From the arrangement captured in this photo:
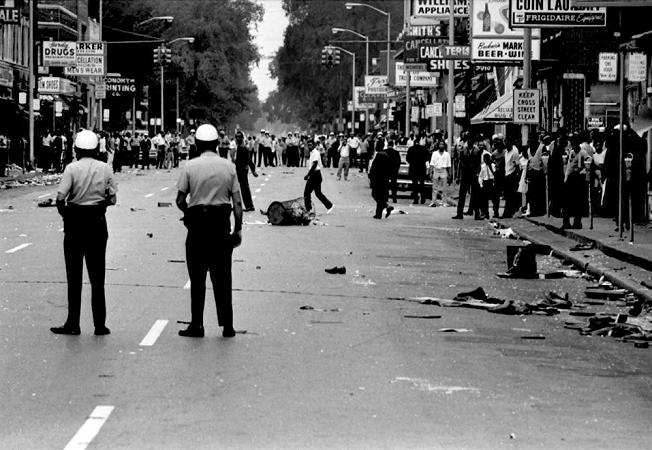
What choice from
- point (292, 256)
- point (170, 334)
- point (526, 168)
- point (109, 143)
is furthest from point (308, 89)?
point (170, 334)

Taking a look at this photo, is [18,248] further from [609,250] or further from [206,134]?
[206,134]

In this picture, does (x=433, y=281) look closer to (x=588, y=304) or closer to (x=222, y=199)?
(x=588, y=304)

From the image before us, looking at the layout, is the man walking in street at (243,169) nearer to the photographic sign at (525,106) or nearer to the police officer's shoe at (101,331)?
the photographic sign at (525,106)

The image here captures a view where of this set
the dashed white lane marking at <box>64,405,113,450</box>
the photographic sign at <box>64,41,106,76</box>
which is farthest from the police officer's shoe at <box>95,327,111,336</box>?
the photographic sign at <box>64,41,106,76</box>

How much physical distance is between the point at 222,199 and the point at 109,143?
168 ft

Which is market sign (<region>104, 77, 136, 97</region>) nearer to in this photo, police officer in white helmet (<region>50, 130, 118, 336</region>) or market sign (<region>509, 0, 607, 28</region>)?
market sign (<region>509, 0, 607, 28</region>)

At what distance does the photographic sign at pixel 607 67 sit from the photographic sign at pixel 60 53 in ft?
130

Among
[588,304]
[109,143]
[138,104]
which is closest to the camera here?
[588,304]

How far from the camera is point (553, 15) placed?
3052 cm

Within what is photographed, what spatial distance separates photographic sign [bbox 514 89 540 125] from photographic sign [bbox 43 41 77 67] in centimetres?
3625

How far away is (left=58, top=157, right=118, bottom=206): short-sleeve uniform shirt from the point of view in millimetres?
13284

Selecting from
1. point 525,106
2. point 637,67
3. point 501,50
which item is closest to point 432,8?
point 501,50

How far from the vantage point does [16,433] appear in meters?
8.91

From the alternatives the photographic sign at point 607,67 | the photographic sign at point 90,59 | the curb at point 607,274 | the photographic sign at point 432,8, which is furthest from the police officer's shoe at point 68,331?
the photographic sign at point 90,59
